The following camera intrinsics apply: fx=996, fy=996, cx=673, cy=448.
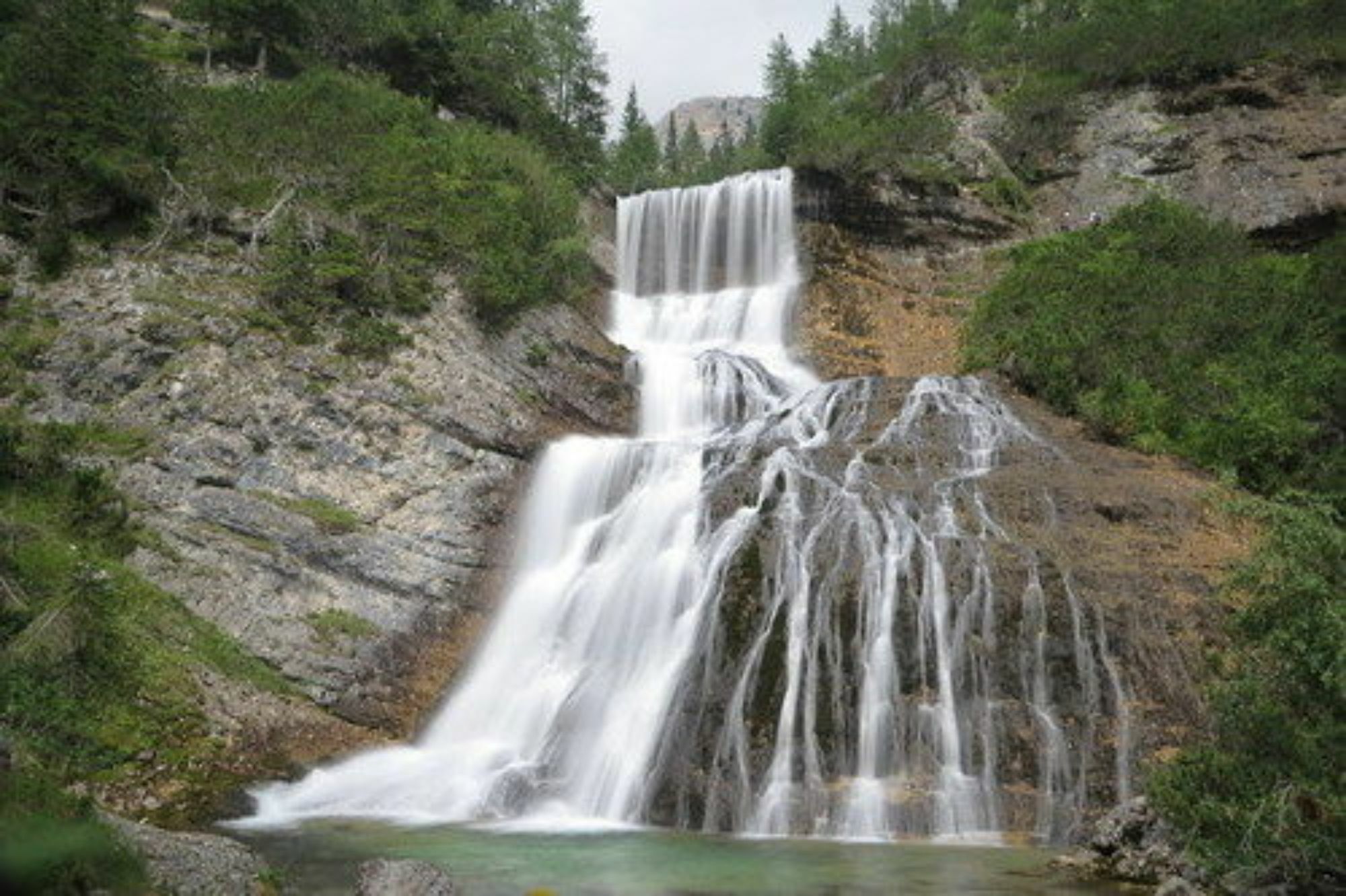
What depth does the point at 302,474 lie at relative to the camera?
61.8 feet

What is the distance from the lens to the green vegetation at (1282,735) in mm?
7125

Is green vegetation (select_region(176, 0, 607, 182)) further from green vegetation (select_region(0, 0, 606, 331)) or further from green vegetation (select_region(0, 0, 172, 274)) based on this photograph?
green vegetation (select_region(0, 0, 172, 274))

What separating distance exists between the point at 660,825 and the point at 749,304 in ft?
71.8

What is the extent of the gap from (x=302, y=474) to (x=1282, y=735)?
16307 millimetres

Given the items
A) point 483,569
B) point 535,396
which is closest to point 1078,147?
point 535,396

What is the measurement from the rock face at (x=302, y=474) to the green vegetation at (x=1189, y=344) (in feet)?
40.5

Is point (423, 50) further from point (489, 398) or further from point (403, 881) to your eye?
point (403, 881)

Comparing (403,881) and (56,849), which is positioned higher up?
(56,849)

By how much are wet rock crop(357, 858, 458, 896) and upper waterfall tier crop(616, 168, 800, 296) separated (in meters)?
27.8

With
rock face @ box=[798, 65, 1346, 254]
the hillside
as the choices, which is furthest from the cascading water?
rock face @ box=[798, 65, 1346, 254]

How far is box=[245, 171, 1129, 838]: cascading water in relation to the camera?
43.4ft

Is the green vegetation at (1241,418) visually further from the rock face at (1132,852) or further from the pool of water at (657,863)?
the pool of water at (657,863)

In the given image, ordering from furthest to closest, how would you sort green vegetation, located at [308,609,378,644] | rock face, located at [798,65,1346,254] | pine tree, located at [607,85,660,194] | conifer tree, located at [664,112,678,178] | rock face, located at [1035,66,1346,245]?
conifer tree, located at [664,112,678,178] < pine tree, located at [607,85,660,194] < rock face, located at [798,65,1346,254] < rock face, located at [1035,66,1346,245] < green vegetation, located at [308,609,378,644]

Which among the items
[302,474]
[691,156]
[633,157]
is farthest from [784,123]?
[302,474]
